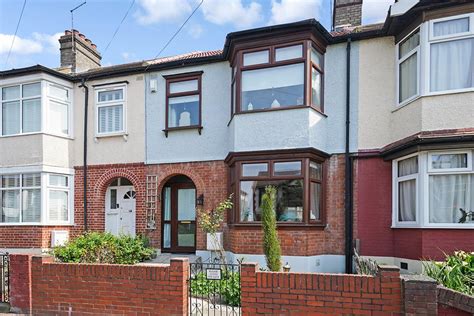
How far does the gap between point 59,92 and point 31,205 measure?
12.9 feet

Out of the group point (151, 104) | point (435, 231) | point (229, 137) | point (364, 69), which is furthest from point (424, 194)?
point (151, 104)

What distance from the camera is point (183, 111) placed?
11.8m

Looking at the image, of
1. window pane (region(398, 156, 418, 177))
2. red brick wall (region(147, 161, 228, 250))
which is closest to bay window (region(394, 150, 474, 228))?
window pane (region(398, 156, 418, 177))

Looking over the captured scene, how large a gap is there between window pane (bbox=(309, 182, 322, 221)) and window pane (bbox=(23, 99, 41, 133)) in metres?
9.14

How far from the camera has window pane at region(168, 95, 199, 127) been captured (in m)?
11.6

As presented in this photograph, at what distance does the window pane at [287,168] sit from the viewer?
948 cm

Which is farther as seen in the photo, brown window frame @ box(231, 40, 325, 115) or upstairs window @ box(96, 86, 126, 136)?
upstairs window @ box(96, 86, 126, 136)

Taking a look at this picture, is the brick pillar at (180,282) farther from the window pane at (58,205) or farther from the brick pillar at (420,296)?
the window pane at (58,205)

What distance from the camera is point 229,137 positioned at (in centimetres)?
1082

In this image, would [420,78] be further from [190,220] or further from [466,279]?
[190,220]

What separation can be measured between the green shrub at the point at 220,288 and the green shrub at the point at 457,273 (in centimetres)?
321

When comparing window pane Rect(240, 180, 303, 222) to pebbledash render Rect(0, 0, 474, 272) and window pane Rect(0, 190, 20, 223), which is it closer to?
pebbledash render Rect(0, 0, 474, 272)

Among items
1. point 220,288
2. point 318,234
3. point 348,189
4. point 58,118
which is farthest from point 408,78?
point 58,118

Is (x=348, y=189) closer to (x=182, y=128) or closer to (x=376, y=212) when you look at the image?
(x=376, y=212)
